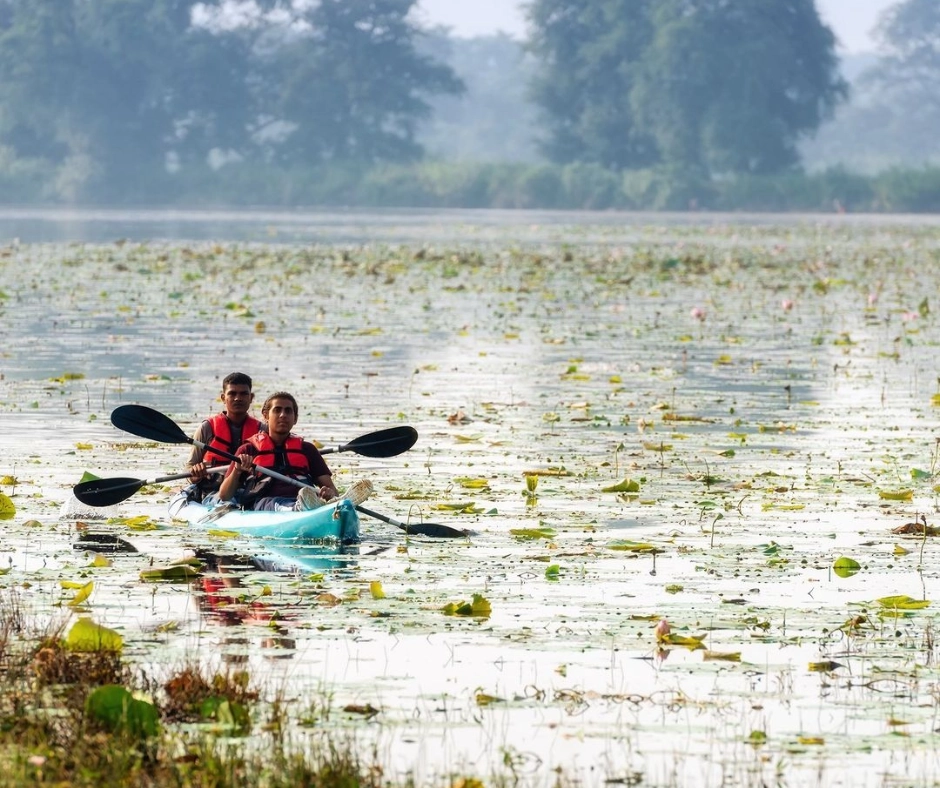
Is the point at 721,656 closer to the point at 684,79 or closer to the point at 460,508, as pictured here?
the point at 460,508

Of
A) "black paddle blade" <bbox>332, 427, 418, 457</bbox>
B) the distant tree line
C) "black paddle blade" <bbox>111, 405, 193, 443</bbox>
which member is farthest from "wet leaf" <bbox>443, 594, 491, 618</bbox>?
the distant tree line

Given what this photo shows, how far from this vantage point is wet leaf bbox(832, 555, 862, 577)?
32.0 feet

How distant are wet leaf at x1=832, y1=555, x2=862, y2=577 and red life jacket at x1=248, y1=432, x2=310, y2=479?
318 cm

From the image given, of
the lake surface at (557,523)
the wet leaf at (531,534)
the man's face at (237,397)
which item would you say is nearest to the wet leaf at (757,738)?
the lake surface at (557,523)

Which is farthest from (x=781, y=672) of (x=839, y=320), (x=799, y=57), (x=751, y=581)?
(x=799, y=57)

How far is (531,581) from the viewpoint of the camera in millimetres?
9523

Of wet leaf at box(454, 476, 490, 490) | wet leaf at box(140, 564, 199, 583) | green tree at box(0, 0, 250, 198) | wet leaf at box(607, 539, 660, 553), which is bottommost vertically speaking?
wet leaf at box(454, 476, 490, 490)

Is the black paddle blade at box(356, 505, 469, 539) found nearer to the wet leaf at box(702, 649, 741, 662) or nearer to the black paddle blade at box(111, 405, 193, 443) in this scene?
the black paddle blade at box(111, 405, 193, 443)

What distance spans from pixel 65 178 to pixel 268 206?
934cm

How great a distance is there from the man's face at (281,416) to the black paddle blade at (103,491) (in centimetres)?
86

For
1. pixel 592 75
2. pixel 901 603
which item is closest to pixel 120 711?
pixel 901 603

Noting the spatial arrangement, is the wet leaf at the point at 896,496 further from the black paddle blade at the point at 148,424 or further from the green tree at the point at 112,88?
the green tree at the point at 112,88

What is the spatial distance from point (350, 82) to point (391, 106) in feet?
7.28

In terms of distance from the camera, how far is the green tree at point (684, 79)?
290 ft
